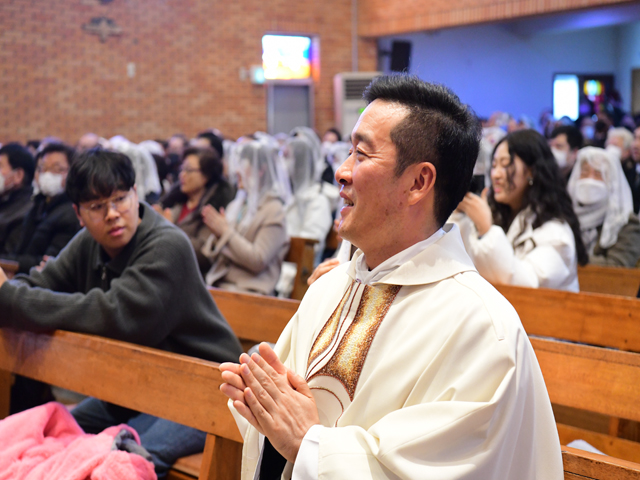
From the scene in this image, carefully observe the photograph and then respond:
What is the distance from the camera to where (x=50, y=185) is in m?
4.46

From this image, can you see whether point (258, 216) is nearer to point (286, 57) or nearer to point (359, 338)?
point (359, 338)

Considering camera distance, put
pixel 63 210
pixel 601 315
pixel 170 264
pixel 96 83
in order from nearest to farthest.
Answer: pixel 170 264
pixel 601 315
pixel 63 210
pixel 96 83

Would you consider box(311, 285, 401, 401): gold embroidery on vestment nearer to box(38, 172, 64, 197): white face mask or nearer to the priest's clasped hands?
the priest's clasped hands

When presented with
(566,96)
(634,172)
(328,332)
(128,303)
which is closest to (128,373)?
(128,303)

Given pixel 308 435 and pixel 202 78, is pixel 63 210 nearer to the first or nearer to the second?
pixel 308 435

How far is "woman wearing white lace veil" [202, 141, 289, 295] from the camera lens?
4.36 m

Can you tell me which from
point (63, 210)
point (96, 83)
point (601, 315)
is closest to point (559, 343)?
point (601, 315)

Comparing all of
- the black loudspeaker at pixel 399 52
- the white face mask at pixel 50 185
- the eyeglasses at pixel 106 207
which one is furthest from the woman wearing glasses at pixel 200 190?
the black loudspeaker at pixel 399 52

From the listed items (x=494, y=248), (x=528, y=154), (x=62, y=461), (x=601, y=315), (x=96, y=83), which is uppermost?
(x=96, y=83)

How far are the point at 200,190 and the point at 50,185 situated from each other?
1001 millimetres

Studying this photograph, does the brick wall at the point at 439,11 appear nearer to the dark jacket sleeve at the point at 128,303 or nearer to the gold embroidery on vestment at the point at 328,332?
the dark jacket sleeve at the point at 128,303

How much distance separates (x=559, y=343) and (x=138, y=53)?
11.3 metres

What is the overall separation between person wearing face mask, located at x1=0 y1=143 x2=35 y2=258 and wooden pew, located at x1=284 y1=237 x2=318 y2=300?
2.18 meters

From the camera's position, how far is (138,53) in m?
12.1
